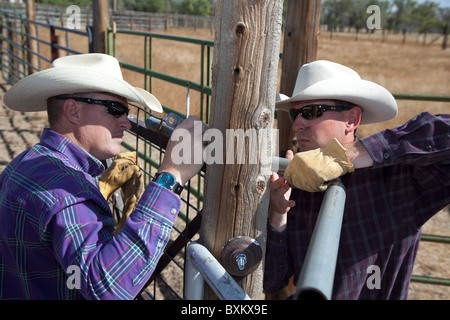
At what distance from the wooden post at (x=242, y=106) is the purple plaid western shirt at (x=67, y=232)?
16 cm

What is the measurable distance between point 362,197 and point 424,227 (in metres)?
3.73

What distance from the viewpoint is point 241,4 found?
1.12m

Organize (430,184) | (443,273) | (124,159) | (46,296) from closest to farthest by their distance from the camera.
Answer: (46,296) < (430,184) < (124,159) < (443,273)

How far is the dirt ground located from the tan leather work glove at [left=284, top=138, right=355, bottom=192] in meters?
2.49

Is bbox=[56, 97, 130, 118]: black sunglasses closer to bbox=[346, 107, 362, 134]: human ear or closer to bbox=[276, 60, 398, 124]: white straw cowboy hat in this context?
bbox=[276, 60, 398, 124]: white straw cowboy hat

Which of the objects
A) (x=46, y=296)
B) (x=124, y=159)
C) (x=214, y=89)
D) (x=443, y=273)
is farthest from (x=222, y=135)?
(x=443, y=273)

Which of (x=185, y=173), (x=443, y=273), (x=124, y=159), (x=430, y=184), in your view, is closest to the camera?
(x=185, y=173)

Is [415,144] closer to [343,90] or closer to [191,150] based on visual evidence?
[343,90]

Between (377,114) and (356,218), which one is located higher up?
(377,114)

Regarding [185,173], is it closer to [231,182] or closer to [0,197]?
[231,182]

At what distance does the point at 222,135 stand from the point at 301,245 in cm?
78

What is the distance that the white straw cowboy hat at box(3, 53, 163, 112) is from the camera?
1571mm
